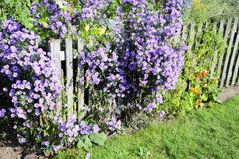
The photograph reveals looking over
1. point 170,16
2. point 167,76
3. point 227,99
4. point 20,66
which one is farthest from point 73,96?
point 227,99

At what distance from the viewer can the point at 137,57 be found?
122 inches

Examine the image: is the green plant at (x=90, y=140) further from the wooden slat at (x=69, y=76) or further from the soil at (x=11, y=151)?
the soil at (x=11, y=151)

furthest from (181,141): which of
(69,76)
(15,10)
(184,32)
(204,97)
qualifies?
(15,10)

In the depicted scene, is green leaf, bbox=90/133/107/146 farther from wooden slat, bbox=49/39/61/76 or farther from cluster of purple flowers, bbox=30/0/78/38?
cluster of purple flowers, bbox=30/0/78/38

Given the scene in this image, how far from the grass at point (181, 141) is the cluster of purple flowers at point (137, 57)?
0.33m

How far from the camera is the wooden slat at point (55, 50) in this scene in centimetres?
280

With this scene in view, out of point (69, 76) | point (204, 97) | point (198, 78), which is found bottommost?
point (204, 97)

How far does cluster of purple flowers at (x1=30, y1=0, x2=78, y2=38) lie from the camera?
10.2 feet

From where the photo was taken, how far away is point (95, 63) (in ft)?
9.84

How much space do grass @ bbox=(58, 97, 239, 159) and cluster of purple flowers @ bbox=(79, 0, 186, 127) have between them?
→ 1.10ft

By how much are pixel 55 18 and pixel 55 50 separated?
18.4 inches

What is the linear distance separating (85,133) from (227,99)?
8.08ft

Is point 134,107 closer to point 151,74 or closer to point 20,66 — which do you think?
point 151,74

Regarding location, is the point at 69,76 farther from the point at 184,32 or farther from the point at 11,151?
the point at 184,32
